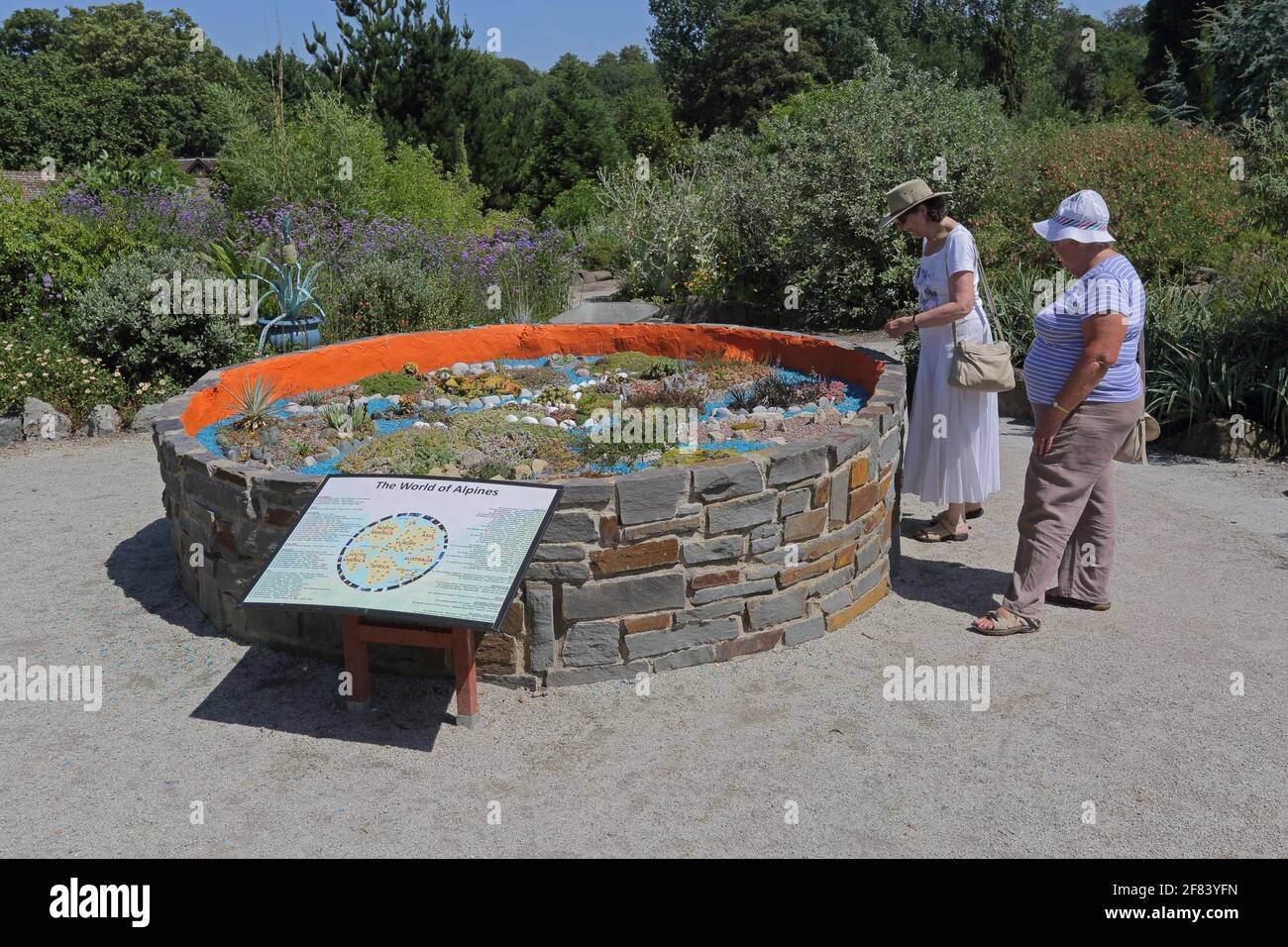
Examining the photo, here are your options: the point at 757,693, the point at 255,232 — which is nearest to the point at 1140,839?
Result: the point at 757,693

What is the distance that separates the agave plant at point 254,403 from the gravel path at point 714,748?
1388mm

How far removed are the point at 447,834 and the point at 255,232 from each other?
32.4 ft

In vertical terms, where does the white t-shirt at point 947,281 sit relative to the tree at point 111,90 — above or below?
below

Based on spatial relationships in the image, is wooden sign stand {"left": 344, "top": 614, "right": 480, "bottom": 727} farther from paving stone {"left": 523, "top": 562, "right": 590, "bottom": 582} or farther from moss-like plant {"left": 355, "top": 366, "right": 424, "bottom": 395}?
moss-like plant {"left": 355, "top": 366, "right": 424, "bottom": 395}

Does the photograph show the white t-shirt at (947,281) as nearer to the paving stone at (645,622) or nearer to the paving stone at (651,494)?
the paving stone at (651,494)

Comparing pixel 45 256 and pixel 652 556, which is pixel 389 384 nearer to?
pixel 652 556

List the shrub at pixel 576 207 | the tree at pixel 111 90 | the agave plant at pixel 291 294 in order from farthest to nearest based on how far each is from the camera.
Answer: the tree at pixel 111 90 → the shrub at pixel 576 207 → the agave plant at pixel 291 294

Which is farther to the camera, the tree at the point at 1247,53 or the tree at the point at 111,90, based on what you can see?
the tree at the point at 111,90

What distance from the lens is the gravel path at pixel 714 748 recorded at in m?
3.07

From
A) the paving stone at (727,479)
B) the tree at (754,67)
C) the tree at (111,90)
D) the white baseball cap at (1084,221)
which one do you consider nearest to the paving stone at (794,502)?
the paving stone at (727,479)

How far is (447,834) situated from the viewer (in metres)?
3.09

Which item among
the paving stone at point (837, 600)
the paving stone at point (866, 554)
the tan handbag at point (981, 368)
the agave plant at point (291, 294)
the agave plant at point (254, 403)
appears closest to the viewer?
the paving stone at point (837, 600)

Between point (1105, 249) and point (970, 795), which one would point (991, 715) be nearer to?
point (970, 795)

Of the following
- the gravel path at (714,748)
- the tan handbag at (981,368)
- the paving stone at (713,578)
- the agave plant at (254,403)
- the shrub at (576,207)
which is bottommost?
the gravel path at (714,748)
